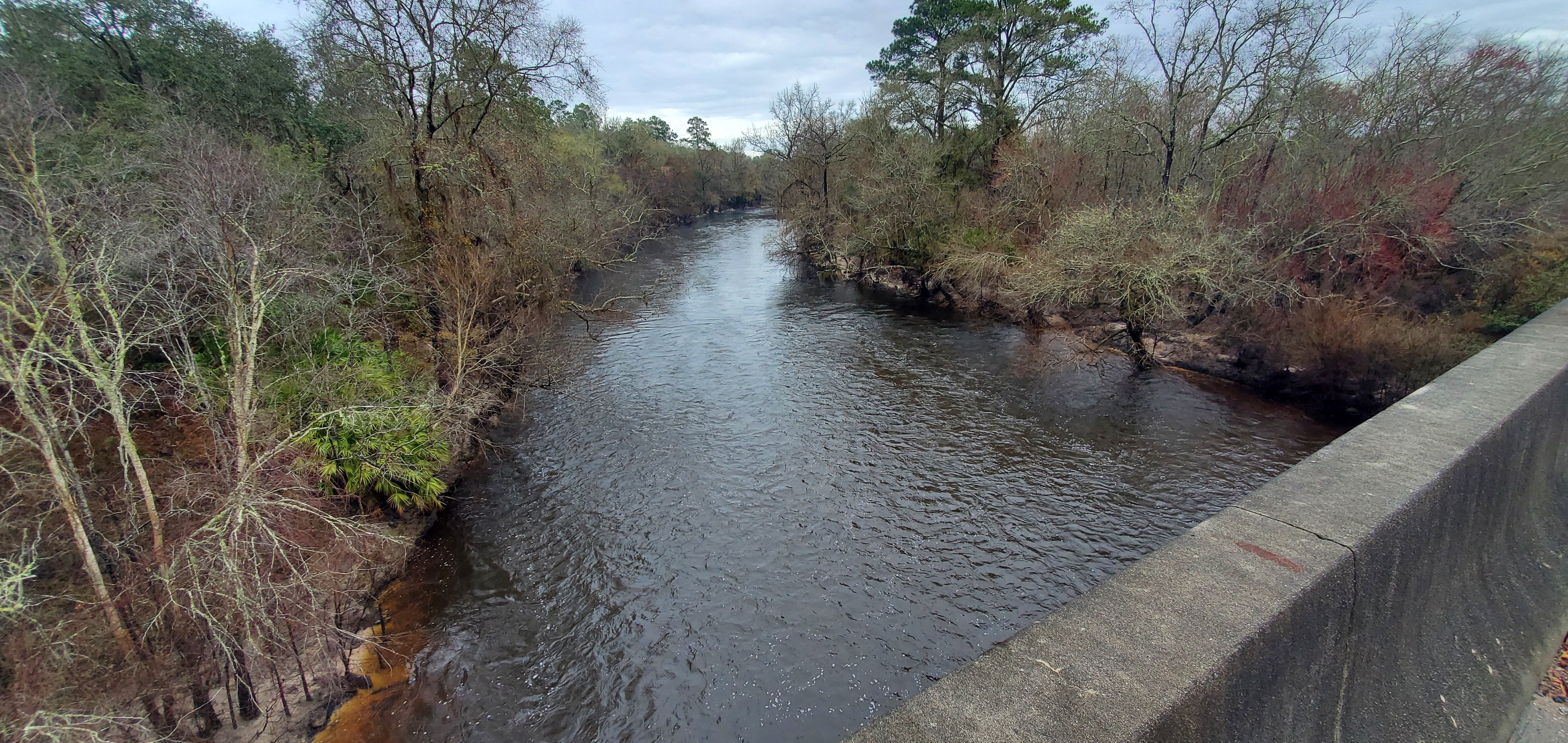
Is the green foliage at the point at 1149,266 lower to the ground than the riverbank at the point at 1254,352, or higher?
higher

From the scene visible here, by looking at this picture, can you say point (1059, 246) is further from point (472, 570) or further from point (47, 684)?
point (47, 684)

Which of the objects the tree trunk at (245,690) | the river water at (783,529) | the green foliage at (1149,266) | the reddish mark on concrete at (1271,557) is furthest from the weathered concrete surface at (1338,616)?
the green foliage at (1149,266)

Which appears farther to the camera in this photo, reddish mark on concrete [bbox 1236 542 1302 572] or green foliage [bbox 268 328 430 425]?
green foliage [bbox 268 328 430 425]

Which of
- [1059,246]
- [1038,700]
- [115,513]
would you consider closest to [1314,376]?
[1059,246]

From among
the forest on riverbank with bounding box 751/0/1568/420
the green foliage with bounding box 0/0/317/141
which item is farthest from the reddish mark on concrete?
the green foliage with bounding box 0/0/317/141

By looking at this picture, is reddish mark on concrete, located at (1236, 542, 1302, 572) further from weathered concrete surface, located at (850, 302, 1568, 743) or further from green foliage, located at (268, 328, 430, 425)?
green foliage, located at (268, 328, 430, 425)

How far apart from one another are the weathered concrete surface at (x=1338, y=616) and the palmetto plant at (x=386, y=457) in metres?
8.41

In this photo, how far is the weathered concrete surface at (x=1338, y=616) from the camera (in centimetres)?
183

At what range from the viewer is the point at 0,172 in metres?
5.18

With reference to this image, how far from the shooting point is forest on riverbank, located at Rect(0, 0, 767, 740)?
5.33 m

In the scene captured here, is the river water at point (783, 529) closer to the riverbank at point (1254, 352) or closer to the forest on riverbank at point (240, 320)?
the riverbank at point (1254, 352)

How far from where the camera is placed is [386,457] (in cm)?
913

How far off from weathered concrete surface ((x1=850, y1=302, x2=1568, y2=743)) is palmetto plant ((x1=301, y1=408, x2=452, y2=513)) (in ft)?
27.6

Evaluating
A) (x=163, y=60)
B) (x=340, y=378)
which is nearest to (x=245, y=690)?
(x=340, y=378)
